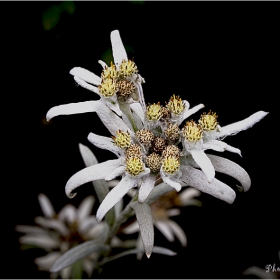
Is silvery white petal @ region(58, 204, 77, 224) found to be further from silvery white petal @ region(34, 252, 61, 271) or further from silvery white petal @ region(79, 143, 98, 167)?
silvery white petal @ region(79, 143, 98, 167)

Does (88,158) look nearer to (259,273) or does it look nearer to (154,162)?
(154,162)

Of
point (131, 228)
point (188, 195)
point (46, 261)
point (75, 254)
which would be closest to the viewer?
point (75, 254)

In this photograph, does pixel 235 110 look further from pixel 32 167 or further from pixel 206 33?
pixel 32 167

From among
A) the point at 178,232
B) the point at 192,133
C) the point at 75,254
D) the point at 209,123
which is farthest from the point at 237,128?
the point at 178,232

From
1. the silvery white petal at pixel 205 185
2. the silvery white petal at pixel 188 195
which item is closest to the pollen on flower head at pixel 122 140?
the silvery white petal at pixel 205 185

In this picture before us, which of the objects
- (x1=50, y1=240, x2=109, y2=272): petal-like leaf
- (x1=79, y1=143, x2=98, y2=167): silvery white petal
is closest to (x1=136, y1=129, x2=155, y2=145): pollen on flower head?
(x1=79, y1=143, x2=98, y2=167): silvery white petal

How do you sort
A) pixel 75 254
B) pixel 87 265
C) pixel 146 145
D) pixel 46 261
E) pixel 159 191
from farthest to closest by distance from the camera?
pixel 46 261
pixel 87 265
pixel 75 254
pixel 159 191
pixel 146 145
